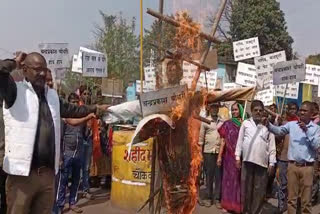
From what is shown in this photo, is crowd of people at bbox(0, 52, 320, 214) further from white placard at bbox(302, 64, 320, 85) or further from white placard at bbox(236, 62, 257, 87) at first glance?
white placard at bbox(302, 64, 320, 85)

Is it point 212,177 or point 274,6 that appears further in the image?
point 274,6

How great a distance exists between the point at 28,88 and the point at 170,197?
5.07 ft

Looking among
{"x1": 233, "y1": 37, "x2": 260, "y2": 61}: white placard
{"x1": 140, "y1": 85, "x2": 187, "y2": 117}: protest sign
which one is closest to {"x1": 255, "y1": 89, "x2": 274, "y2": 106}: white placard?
{"x1": 233, "y1": 37, "x2": 260, "y2": 61}: white placard

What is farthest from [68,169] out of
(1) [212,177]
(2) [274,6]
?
(2) [274,6]

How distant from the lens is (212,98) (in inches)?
185

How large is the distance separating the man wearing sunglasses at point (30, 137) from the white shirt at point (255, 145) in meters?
3.97

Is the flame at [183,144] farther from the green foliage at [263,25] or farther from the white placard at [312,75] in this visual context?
the green foliage at [263,25]

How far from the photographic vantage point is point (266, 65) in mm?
11508

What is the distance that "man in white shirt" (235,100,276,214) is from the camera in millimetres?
8000

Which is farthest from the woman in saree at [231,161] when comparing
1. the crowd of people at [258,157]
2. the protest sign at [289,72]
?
the protest sign at [289,72]

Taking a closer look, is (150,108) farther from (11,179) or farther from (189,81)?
(11,179)

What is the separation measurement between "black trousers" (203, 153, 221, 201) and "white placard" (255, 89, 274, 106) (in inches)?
106

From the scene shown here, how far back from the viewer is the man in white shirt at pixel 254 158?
315 inches

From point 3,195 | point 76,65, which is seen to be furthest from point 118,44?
point 3,195
